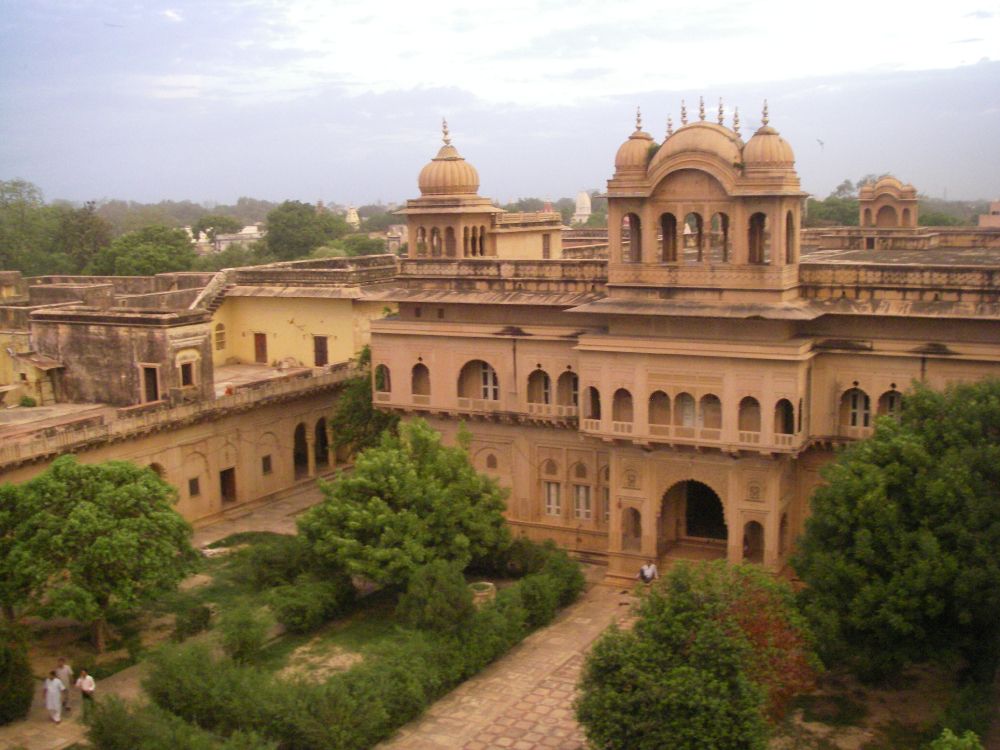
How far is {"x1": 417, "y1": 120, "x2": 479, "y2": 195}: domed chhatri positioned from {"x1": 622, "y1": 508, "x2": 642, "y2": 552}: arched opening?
35.6 ft

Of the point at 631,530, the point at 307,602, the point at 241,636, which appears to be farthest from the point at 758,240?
the point at 241,636

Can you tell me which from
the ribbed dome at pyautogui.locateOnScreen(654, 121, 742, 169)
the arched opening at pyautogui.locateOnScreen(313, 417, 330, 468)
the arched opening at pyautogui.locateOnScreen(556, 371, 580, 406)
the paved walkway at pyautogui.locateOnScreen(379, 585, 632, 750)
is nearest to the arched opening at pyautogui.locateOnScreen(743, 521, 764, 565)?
the paved walkway at pyautogui.locateOnScreen(379, 585, 632, 750)

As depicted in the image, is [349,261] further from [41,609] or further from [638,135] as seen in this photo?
[41,609]

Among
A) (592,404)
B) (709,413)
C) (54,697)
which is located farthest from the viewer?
(592,404)

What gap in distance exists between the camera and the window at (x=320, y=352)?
37.2 meters

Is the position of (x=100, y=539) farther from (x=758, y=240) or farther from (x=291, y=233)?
(x=291, y=233)

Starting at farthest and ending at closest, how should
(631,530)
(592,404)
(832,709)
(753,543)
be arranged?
(631,530)
(592,404)
(753,543)
(832,709)

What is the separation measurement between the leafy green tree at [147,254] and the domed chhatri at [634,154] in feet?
123

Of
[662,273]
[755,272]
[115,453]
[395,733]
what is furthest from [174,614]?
[755,272]

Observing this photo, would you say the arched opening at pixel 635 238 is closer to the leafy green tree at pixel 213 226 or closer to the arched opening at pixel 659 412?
the arched opening at pixel 659 412

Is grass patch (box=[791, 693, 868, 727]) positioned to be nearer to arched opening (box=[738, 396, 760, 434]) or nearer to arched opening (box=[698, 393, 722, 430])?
arched opening (box=[738, 396, 760, 434])

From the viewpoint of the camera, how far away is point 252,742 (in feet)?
52.1

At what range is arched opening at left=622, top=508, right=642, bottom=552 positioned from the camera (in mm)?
25297

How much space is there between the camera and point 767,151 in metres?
22.9
